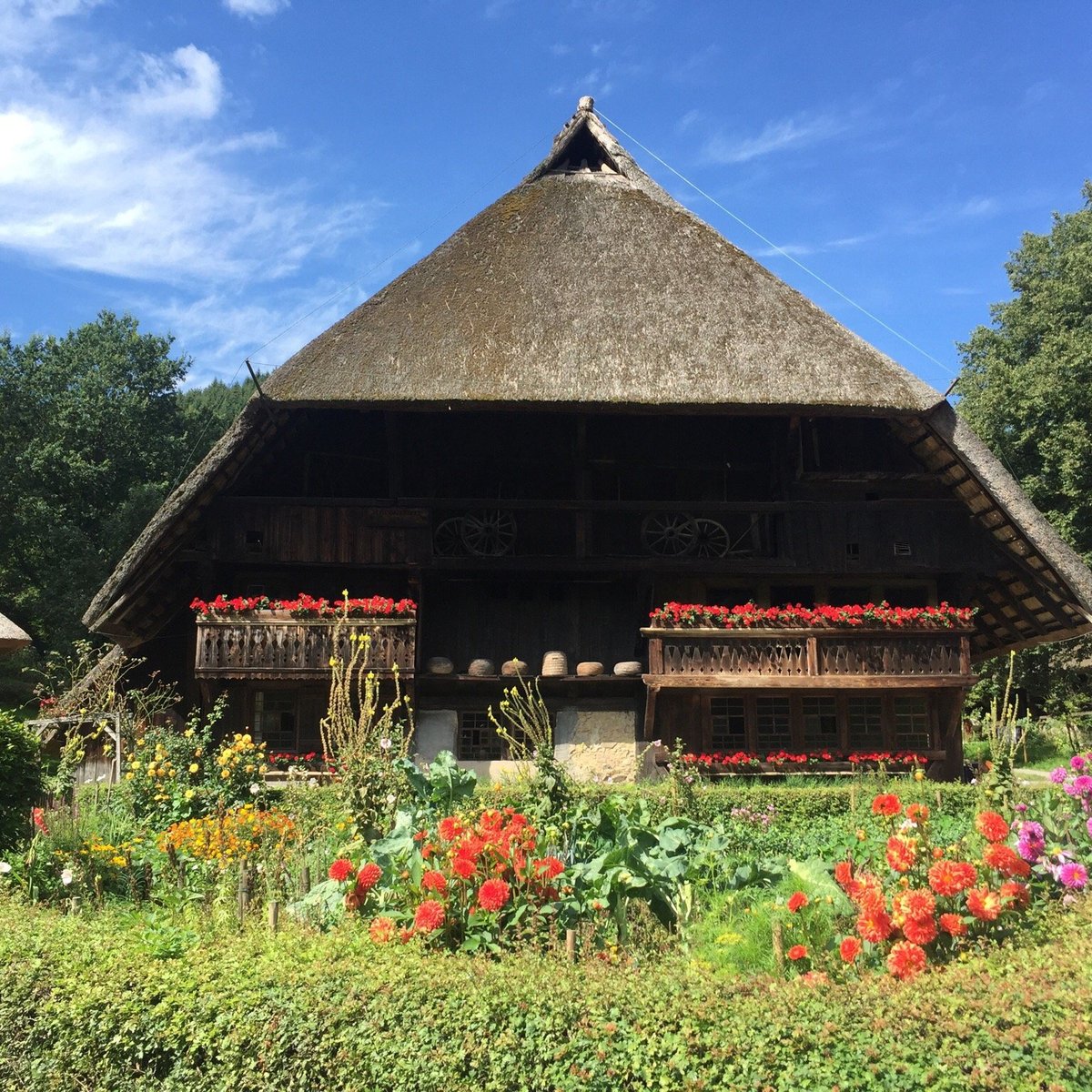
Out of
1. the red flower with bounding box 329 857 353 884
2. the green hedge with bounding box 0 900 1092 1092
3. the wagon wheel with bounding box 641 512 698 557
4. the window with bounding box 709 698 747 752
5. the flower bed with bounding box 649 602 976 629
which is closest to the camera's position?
the green hedge with bounding box 0 900 1092 1092

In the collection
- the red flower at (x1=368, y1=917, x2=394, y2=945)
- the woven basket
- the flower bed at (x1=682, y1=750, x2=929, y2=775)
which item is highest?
the woven basket

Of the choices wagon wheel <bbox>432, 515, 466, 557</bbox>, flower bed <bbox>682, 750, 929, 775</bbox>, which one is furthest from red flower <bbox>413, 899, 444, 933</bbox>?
wagon wheel <bbox>432, 515, 466, 557</bbox>

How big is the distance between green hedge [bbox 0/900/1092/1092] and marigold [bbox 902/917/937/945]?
0.23 meters

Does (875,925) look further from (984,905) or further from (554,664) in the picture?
(554,664)

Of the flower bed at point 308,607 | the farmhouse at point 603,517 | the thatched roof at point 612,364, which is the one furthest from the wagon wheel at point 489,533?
the thatched roof at point 612,364

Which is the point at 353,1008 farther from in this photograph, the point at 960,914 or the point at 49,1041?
the point at 960,914

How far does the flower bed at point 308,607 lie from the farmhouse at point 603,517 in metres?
0.13

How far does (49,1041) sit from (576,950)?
3014 millimetres

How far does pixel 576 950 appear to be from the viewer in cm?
639

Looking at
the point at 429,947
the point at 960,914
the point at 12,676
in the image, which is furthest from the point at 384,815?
the point at 12,676

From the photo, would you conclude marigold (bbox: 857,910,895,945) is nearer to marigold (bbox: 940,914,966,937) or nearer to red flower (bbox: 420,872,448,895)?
marigold (bbox: 940,914,966,937)

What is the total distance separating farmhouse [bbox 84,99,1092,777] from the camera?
16.0 m

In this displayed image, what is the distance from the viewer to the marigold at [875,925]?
5.76 metres

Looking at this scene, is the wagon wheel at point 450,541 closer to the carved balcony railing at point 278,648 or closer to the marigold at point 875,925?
the carved balcony railing at point 278,648
